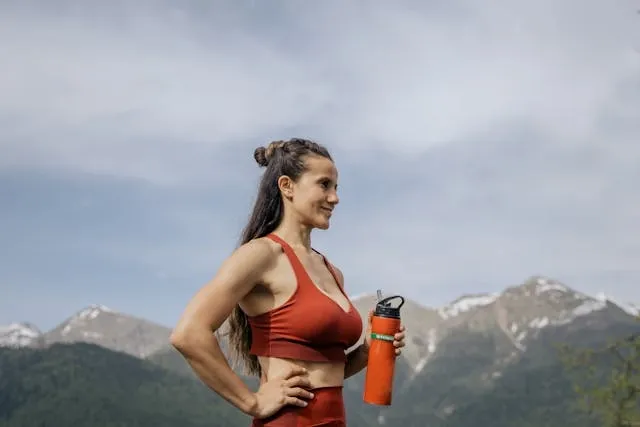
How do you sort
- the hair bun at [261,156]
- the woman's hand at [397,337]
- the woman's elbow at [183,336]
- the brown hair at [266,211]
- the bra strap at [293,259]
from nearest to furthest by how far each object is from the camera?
the woman's elbow at [183,336], the bra strap at [293,259], the woman's hand at [397,337], the brown hair at [266,211], the hair bun at [261,156]

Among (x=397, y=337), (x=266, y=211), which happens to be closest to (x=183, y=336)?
(x=266, y=211)

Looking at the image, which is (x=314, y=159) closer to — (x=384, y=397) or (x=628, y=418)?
(x=384, y=397)

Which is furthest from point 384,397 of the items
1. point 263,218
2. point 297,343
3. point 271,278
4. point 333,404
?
point 263,218

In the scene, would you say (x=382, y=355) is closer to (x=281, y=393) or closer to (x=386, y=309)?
(x=386, y=309)

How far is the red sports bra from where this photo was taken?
13.1 feet

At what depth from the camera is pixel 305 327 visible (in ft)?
13.1

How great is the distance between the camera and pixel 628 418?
78.2 feet

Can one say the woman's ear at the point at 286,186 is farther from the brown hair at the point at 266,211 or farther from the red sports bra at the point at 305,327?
the red sports bra at the point at 305,327

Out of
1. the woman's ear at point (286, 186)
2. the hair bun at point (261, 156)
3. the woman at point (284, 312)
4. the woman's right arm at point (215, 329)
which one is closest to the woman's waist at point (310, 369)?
the woman at point (284, 312)

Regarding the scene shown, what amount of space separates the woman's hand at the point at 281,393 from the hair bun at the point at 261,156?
1245 mm

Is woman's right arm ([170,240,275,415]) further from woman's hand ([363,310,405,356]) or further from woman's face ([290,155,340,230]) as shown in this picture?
woman's hand ([363,310,405,356])

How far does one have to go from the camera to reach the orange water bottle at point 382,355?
420 centimetres

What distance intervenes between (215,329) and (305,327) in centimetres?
43

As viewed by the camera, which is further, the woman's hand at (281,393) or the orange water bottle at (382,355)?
the orange water bottle at (382,355)
